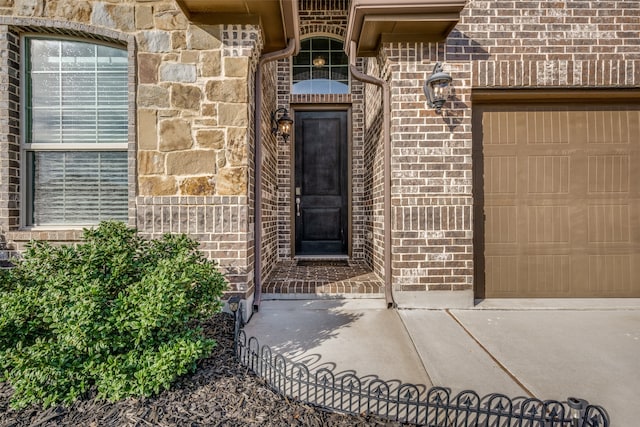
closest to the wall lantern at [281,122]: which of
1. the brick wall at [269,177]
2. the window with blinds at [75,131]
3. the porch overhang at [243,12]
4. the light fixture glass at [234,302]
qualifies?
the brick wall at [269,177]

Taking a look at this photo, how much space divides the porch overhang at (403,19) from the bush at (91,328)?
267 centimetres

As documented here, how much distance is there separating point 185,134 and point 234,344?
72.9 inches

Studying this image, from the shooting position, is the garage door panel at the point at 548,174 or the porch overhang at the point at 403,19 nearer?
the porch overhang at the point at 403,19

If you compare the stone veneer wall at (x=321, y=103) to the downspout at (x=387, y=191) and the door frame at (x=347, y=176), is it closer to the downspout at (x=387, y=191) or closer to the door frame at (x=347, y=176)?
the door frame at (x=347, y=176)

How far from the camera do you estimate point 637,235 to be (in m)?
3.40

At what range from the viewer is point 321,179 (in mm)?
5129

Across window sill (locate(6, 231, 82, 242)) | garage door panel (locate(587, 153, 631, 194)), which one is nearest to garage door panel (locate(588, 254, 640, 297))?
garage door panel (locate(587, 153, 631, 194))

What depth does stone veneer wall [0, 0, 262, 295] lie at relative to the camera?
2.87 metres

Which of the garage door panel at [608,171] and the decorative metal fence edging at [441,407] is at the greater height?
the garage door panel at [608,171]

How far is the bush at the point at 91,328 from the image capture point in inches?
66.4

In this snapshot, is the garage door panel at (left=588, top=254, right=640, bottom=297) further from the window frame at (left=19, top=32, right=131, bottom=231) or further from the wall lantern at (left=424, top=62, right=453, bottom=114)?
the window frame at (left=19, top=32, right=131, bottom=231)

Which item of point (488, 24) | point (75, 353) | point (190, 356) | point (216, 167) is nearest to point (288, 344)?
point (190, 356)

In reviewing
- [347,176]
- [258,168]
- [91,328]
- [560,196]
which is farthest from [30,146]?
[560,196]

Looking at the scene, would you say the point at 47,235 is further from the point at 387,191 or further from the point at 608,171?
the point at 608,171
